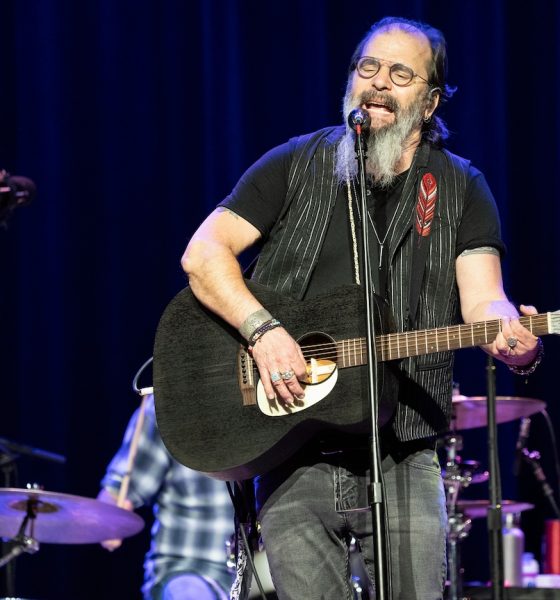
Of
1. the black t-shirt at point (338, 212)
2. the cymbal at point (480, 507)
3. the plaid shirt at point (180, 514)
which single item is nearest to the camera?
the black t-shirt at point (338, 212)

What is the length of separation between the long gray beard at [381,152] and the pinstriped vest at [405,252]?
0.12 feet

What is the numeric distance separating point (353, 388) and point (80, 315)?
3.69 m

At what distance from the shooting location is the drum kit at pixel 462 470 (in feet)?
17.1

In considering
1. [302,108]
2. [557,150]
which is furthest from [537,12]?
[302,108]

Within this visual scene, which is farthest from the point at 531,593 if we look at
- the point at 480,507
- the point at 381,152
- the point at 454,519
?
the point at 381,152

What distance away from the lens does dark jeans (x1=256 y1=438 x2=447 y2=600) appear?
2.88m

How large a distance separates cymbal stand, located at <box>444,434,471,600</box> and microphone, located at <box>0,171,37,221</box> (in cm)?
259

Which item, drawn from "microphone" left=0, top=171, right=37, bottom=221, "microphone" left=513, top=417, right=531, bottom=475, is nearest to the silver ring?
"microphone" left=513, top=417, right=531, bottom=475

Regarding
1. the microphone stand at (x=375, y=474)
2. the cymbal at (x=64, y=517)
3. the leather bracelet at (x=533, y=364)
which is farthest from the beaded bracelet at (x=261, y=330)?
the cymbal at (x=64, y=517)

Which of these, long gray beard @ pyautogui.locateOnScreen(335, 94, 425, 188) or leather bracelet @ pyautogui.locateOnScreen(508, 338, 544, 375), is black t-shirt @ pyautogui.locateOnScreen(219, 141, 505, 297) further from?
leather bracelet @ pyautogui.locateOnScreen(508, 338, 544, 375)

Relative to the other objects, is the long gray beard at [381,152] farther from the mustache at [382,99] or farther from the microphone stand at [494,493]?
the microphone stand at [494,493]

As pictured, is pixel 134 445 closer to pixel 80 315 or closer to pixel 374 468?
pixel 80 315

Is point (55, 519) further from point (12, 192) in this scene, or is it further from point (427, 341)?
point (427, 341)

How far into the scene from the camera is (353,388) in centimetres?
287
